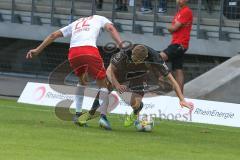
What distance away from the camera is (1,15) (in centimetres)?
2642

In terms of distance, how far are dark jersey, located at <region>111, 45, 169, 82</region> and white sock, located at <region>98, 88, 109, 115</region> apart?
35 cm

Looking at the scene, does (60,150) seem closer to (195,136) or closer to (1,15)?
(195,136)

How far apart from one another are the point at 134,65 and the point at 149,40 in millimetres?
10207

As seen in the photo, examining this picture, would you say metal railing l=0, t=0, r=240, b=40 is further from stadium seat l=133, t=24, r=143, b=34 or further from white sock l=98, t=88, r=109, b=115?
white sock l=98, t=88, r=109, b=115

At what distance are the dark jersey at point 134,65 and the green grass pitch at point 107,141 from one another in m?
0.96

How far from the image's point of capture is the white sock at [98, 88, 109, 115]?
45.2 feet

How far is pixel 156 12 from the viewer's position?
77.8 ft

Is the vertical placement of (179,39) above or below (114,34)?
below

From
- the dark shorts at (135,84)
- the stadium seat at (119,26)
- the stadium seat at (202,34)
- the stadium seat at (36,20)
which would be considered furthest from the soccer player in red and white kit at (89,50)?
the stadium seat at (36,20)

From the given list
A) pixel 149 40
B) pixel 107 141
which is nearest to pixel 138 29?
pixel 149 40

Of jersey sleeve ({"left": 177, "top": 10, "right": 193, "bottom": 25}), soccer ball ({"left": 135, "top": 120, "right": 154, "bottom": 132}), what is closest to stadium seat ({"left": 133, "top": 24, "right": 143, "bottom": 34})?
jersey sleeve ({"left": 177, "top": 10, "right": 193, "bottom": 25})

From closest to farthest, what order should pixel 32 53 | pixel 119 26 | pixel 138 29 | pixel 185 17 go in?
pixel 32 53
pixel 185 17
pixel 138 29
pixel 119 26

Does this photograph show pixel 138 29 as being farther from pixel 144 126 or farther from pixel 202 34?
pixel 144 126

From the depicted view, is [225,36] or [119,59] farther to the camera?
[225,36]
